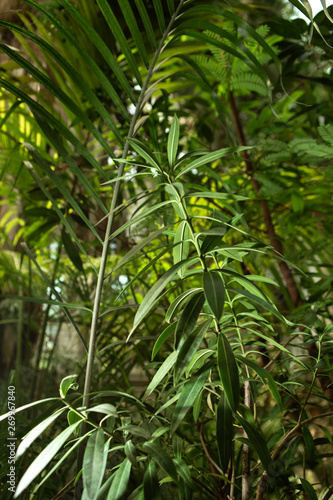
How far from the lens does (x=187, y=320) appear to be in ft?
1.16

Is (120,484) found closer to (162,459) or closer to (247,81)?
(162,459)

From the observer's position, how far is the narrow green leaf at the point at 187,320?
0.34 metres

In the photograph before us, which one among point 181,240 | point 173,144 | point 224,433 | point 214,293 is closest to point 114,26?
point 173,144

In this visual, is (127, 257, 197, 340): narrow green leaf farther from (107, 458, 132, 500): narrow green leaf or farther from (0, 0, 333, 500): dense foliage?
(107, 458, 132, 500): narrow green leaf

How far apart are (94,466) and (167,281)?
0.16 meters

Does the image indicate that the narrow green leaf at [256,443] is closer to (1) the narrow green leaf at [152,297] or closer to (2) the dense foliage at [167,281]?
(2) the dense foliage at [167,281]

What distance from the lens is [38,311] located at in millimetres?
1120

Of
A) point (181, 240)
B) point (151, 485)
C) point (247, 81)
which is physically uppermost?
point (247, 81)

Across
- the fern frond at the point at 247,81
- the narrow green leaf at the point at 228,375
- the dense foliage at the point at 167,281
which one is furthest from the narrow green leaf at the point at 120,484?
the fern frond at the point at 247,81

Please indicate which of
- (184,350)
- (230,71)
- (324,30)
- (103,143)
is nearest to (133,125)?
(103,143)

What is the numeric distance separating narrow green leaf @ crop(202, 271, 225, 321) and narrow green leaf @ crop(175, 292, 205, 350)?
40 mm

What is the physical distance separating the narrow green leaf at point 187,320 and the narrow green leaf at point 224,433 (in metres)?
0.08

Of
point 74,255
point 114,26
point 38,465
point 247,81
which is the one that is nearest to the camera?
point 38,465

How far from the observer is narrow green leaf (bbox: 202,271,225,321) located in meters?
0.30
